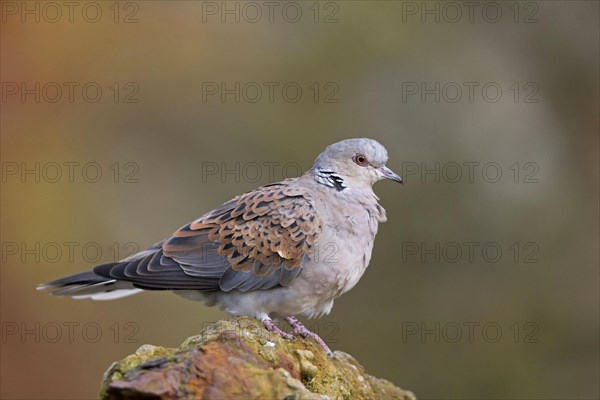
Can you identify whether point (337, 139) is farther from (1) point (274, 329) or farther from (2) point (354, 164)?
(1) point (274, 329)

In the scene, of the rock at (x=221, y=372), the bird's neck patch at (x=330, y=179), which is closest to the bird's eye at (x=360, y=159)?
the bird's neck patch at (x=330, y=179)

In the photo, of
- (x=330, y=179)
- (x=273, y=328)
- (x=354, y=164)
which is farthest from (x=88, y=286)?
(x=354, y=164)

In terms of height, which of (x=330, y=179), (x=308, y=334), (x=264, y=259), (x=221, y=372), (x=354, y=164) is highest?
(x=354, y=164)

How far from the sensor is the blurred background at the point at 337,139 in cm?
A: 897

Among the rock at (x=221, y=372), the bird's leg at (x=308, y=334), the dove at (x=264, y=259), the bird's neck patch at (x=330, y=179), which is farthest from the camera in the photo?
the bird's neck patch at (x=330, y=179)

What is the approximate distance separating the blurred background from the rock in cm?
402

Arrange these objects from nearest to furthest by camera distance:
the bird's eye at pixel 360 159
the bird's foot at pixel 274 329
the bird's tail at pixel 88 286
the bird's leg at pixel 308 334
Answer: the bird's foot at pixel 274 329 → the bird's leg at pixel 308 334 → the bird's tail at pixel 88 286 → the bird's eye at pixel 360 159

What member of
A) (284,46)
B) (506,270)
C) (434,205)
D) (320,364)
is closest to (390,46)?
(284,46)

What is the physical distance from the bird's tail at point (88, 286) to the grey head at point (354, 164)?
165cm

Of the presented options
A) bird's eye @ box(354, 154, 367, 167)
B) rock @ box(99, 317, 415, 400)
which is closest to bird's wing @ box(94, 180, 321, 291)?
bird's eye @ box(354, 154, 367, 167)

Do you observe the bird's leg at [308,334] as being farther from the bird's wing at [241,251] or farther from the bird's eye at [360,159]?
the bird's eye at [360,159]

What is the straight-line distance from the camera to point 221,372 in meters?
3.61

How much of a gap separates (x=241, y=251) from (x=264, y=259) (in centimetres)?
19

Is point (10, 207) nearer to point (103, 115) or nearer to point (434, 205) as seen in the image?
point (103, 115)
